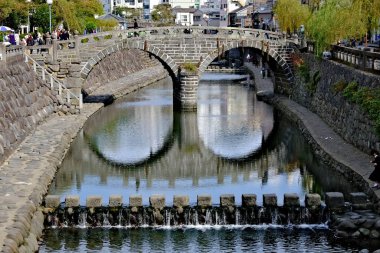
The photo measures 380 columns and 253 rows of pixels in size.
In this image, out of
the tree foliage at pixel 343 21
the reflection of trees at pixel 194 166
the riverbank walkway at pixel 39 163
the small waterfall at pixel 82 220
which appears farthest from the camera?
the tree foliage at pixel 343 21

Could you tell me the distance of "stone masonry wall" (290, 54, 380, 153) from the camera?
3093 centimetres

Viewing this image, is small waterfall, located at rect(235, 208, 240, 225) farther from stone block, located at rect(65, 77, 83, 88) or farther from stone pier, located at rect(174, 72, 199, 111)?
stone pier, located at rect(174, 72, 199, 111)

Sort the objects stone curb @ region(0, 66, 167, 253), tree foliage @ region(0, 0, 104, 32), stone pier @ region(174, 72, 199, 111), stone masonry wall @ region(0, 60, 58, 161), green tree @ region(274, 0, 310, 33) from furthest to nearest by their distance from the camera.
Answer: tree foliage @ region(0, 0, 104, 32), green tree @ region(274, 0, 310, 33), stone pier @ region(174, 72, 199, 111), stone masonry wall @ region(0, 60, 58, 161), stone curb @ region(0, 66, 167, 253)

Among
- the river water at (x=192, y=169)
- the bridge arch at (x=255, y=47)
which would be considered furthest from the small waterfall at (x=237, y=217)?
the bridge arch at (x=255, y=47)

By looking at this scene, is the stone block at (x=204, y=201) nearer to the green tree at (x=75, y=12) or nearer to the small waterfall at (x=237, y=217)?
the small waterfall at (x=237, y=217)

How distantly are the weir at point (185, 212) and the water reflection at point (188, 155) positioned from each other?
1.98 m

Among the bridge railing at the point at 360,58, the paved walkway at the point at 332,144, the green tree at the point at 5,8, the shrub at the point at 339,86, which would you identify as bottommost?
the paved walkway at the point at 332,144

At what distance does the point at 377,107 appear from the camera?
29.4 meters

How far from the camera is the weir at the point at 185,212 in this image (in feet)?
79.8

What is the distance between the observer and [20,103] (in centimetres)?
3725

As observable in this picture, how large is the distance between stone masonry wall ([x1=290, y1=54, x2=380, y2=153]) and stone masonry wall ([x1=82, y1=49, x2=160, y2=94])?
1788 centimetres

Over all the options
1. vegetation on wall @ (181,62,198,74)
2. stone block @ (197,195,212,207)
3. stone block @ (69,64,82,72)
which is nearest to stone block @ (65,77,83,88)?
stone block @ (69,64,82,72)

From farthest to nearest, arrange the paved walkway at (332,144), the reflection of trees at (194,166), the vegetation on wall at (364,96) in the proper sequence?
the reflection of trees at (194,166) < the vegetation on wall at (364,96) < the paved walkway at (332,144)

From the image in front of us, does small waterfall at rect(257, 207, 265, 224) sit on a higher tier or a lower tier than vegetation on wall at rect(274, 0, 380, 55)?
lower
